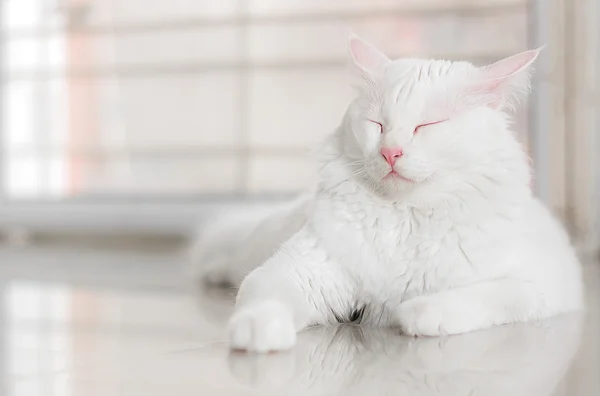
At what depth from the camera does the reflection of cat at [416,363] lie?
99 centimetres

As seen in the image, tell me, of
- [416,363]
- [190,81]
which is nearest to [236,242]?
[416,363]

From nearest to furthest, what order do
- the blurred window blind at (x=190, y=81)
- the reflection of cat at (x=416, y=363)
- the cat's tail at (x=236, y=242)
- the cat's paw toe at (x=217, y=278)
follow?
the reflection of cat at (x=416, y=363), the cat's tail at (x=236, y=242), the cat's paw toe at (x=217, y=278), the blurred window blind at (x=190, y=81)

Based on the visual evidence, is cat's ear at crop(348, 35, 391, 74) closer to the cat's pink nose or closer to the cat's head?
the cat's head

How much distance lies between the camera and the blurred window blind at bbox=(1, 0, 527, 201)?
3.51 m

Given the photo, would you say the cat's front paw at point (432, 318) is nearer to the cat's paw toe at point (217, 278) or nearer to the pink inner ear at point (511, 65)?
the pink inner ear at point (511, 65)

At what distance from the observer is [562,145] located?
304cm

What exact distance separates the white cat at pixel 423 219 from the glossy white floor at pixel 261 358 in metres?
0.05

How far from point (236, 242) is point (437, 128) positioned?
3.46 feet

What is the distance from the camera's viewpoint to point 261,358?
44.0 inches

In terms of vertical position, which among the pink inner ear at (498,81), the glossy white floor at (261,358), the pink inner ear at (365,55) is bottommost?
the glossy white floor at (261,358)

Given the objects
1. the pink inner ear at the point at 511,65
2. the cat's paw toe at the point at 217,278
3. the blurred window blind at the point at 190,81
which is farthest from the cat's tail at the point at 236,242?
the blurred window blind at the point at 190,81

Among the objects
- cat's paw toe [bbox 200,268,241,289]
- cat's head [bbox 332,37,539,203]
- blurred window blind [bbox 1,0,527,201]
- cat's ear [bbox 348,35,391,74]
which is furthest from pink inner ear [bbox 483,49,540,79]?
blurred window blind [bbox 1,0,527,201]

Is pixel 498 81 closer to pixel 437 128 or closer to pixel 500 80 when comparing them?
pixel 500 80

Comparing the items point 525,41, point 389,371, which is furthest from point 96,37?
point 389,371
